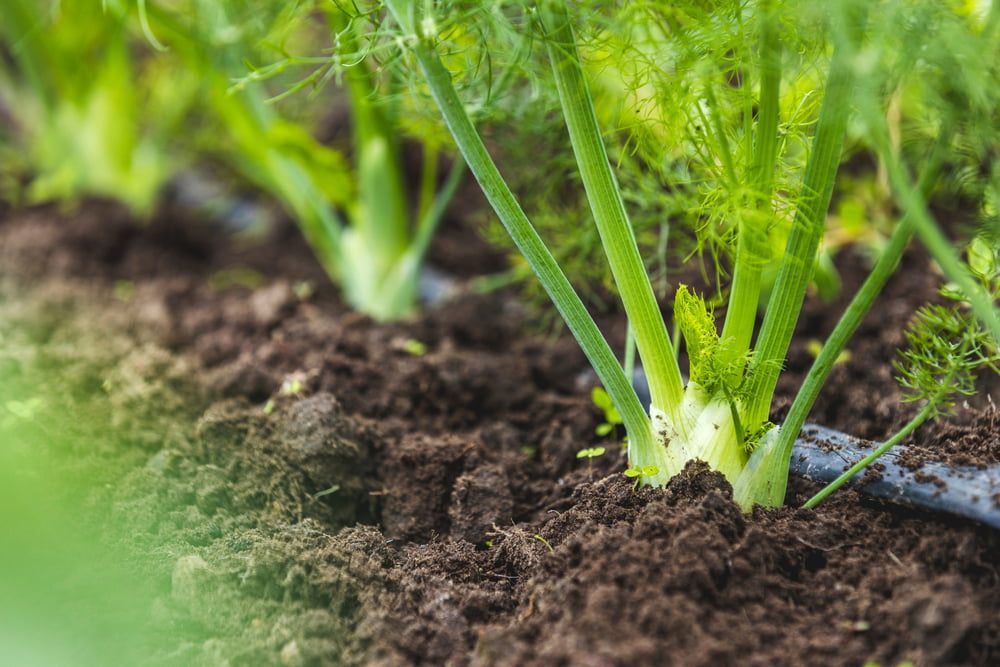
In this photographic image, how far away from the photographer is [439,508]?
4.22ft

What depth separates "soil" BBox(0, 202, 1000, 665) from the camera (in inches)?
36.0

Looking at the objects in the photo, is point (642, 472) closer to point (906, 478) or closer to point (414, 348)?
point (906, 478)

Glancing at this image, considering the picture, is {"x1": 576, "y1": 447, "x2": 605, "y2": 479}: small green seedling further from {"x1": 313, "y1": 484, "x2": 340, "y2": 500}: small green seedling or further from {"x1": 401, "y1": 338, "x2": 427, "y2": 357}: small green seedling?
{"x1": 401, "y1": 338, "x2": 427, "y2": 357}: small green seedling

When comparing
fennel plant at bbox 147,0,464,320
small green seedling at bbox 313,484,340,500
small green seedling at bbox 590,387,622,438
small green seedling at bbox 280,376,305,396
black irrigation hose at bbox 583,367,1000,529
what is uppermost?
fennel plant at bbox 147,0,464,320

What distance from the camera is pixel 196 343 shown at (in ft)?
6.19

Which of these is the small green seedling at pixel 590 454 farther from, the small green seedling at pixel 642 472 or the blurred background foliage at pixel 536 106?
the blurred background foliage at pixel 536 106

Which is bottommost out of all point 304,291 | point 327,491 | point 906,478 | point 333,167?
point 906,478

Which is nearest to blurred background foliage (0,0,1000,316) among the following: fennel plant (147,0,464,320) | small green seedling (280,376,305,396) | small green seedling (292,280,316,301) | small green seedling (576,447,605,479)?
fennel plant (147,0,464,320)

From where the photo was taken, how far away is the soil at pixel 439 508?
91cm

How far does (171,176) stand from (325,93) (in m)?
0.58

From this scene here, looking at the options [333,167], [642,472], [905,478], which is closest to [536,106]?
[333,167]

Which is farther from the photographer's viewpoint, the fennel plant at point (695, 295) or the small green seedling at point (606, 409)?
the small green seedling at point (606, 409)

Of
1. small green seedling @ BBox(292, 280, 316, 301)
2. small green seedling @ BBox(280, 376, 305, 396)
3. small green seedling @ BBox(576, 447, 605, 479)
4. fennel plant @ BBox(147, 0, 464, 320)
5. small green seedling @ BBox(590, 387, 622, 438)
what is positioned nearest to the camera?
small green seedling @ BBox(576, 447, 605, 479)

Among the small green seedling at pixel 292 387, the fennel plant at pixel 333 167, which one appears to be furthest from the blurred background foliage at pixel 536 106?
the small green seedling at pixel 292 387
